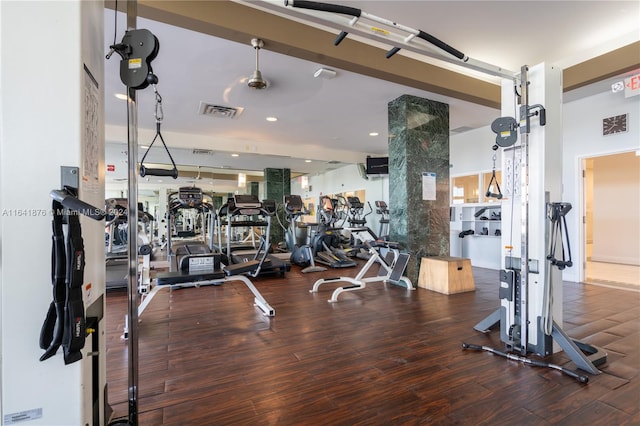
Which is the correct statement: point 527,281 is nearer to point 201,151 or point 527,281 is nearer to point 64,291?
point 64,291

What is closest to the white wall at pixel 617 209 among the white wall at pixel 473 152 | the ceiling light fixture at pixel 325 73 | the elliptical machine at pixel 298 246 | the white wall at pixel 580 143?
the white wall at pixel 580 143

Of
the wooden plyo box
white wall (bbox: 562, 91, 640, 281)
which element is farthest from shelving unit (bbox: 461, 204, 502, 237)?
the wooden plyo box

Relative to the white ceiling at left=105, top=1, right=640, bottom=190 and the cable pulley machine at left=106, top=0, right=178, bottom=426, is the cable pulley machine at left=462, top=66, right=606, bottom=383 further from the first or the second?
the cable pulley machine at left=106, top=0, right=178, bottom=426

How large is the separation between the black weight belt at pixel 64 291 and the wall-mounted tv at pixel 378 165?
28.5 ft

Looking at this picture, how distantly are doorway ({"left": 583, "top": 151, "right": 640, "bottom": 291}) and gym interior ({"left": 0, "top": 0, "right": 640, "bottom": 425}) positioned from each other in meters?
0.05

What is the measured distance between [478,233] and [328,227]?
3446mm

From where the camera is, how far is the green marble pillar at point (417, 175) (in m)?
5.00

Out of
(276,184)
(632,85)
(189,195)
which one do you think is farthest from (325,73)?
(276,184)

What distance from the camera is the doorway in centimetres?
686

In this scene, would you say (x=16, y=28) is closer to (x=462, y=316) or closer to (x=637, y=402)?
(x=637, y=402)

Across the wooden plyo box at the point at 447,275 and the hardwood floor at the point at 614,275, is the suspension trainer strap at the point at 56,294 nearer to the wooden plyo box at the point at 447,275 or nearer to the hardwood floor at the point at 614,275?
the wooden plyo box at the point at 447,275

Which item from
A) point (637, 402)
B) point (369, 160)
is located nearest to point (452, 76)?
point (637, 402)

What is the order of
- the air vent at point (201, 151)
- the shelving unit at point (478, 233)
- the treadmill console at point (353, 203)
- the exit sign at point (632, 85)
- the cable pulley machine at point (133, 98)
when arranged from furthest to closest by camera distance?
the treadmill console at point (353, 203)
the air vent at point (201, 151)
the shelving unit at point (478, 233)
the exit sign at point (632, 85)
the cable pulley machine at point (133, 98)

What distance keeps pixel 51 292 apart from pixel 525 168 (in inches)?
120
